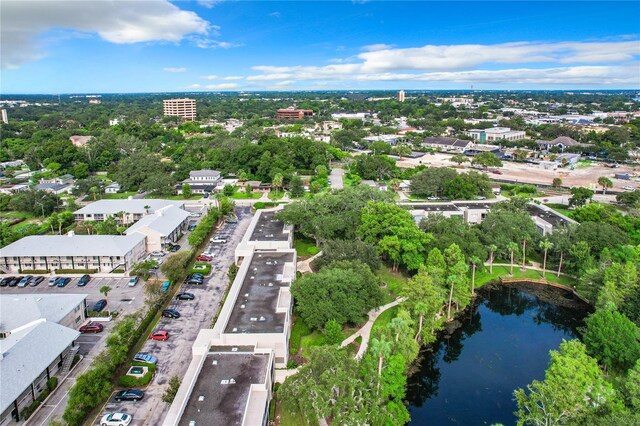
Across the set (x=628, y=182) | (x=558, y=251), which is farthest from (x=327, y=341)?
(x=628, y=182)

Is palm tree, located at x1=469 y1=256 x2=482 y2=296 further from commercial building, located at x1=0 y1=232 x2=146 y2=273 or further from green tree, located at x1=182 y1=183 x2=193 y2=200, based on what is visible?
green tree, located at x1=182 y1=183 x2=193 y2=200

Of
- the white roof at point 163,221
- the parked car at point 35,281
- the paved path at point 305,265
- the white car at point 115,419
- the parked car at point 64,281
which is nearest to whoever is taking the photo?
the white car at point 115,419

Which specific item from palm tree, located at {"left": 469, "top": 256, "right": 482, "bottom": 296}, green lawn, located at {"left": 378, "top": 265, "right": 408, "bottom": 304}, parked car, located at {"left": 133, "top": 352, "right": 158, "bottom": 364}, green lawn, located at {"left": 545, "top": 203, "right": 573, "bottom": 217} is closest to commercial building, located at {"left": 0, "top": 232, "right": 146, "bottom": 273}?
parked car, located at {"left": 133, "top": 352, "right": 158, "bottom": 364}

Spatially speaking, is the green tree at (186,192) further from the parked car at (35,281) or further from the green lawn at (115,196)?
the parked car at (35,281)

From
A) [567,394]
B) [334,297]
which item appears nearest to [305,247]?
[334,297]

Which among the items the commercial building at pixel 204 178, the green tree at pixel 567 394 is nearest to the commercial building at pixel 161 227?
the commercial building at pixel 204 178

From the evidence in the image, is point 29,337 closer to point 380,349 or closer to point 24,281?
point 24,281
